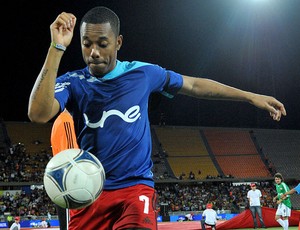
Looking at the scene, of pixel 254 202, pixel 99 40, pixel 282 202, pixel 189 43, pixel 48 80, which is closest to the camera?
pixel 48 80

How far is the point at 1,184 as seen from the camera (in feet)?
113

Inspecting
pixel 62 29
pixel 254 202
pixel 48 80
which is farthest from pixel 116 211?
pixel 254 202

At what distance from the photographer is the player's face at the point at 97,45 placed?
336cm

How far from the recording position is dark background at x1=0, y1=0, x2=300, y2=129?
36688mm

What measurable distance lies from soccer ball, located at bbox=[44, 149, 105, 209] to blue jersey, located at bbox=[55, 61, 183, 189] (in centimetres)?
30

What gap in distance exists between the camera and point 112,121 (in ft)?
11.2

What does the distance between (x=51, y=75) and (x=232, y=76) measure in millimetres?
42483

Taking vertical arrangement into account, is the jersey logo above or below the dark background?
below

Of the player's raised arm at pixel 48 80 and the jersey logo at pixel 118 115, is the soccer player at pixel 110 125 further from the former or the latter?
the player's raised arm at pixel 48 80

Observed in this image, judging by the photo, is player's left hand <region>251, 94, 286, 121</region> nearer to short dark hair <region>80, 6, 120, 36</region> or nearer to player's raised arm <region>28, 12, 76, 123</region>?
short dark hair <region>80, 6, 120, 36</region>

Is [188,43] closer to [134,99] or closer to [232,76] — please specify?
[232,76]

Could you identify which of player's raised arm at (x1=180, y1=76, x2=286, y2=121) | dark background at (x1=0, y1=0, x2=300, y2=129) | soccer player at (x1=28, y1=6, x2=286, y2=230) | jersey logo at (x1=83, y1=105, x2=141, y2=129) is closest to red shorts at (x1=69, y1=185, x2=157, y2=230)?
soccer player at (x1=28, y1=6, x2=286, y2=230)

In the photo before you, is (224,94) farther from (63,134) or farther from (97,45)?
(63,134)

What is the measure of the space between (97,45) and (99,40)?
0.13 feet
